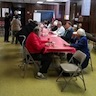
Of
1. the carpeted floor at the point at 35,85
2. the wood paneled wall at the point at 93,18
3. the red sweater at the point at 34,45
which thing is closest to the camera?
the carpeted floor at the point at 35,85

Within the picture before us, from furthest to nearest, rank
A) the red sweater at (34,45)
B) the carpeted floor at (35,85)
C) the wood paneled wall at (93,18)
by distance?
the wood paneled wall at (93,18) → the red sweater at (34,45) → the carpeted floor at (35,85)

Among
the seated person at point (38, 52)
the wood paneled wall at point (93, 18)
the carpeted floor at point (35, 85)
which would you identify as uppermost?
the wood paneled wall at point (93, 18)

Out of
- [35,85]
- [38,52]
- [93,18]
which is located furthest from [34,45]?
[93,18]

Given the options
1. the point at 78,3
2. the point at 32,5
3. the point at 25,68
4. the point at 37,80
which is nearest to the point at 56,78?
the point at 37,80

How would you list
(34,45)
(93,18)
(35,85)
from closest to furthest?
1. (35,85)
2. (34,45)
3. (93,18)

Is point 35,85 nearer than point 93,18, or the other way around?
point 35,85

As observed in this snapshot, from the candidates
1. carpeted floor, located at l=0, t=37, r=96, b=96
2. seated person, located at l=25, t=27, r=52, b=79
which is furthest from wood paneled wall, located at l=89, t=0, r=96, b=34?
seated person, located at l=25, t=27, r=52, b=79

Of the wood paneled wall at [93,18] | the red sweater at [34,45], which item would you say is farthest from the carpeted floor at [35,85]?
the wood paneled wall at [93,18]

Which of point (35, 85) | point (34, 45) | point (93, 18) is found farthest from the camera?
point (93, 18)

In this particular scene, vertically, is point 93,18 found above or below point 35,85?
above

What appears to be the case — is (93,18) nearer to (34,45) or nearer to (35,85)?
(34,45)

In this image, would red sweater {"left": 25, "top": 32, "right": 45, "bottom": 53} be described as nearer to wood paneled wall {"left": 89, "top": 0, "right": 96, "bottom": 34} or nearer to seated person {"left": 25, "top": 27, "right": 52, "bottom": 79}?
seated person {"left": 25, "top": 27, "right": 52, "bottom": 79}

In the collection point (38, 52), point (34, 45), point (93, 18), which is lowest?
point (38, 52)

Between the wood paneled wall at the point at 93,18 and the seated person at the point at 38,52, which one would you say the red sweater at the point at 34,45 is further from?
the wood paneled wall at the point at 93,18
